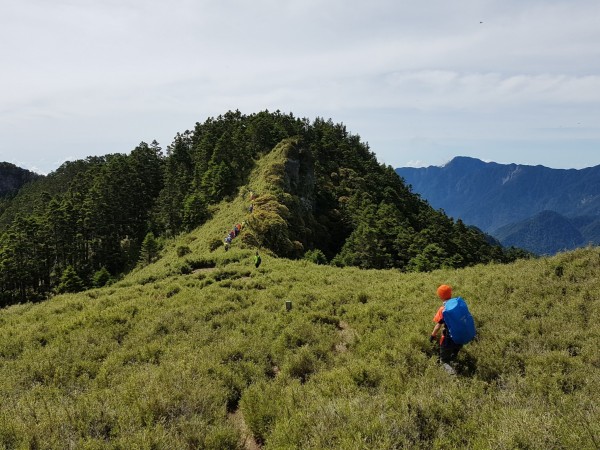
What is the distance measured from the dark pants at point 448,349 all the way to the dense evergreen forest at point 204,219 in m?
28.9

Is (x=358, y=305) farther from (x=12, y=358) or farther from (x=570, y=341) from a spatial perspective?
(x=12, y=358)

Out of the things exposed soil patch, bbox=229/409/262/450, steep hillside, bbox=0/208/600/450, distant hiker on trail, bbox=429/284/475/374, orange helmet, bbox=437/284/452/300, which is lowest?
exposed soil patch, bbox=229/409/262/450

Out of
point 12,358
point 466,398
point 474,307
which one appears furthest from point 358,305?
point 12,358

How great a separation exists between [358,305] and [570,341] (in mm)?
6815

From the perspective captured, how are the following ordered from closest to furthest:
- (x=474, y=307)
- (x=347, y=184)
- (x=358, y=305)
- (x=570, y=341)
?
(x=570, y=341) → (x=474, y=307) → (x=358, y=305) → (x=347, y=184)

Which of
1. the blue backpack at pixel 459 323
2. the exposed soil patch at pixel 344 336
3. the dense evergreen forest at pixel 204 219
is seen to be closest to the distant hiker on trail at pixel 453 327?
the blue backpack at pixel 459 323

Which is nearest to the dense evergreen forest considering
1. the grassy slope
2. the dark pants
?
the grassy slope

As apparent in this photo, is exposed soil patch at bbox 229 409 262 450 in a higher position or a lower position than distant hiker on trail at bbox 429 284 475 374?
lower

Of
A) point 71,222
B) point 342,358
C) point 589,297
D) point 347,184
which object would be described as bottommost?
point 342,358

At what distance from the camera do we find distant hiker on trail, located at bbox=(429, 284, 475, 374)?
768 cm

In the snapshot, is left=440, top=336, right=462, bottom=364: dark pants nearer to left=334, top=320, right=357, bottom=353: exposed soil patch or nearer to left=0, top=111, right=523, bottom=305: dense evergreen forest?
left=334, top=320, right=357, bottom=353: exposed soil patch

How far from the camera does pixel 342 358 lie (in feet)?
30.8

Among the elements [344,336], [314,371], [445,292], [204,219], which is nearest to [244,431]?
[314,371]

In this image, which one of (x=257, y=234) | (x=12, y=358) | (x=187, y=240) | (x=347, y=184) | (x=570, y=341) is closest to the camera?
(x=570, y=341)
